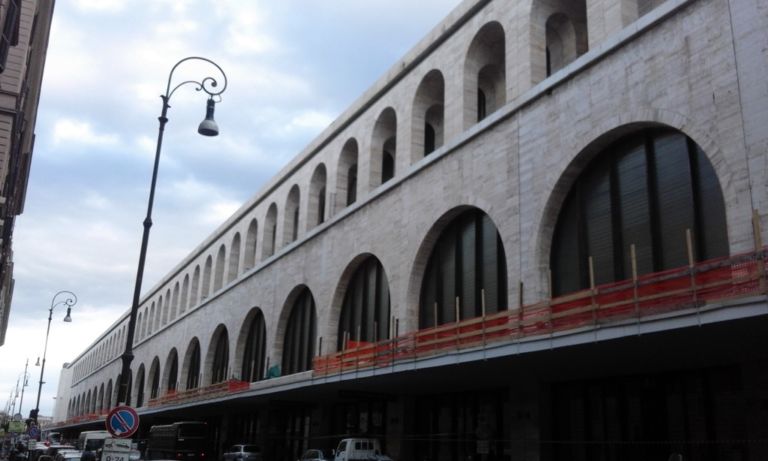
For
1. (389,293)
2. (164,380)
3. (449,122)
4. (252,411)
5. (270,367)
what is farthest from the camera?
(164,380)

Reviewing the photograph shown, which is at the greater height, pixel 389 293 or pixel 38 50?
pixel 38 50

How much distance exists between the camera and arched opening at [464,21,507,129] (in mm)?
26078

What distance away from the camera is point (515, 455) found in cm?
2047

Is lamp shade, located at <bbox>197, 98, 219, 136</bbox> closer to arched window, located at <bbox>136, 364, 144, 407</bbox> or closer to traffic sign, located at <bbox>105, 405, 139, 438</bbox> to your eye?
traffic sign, located at <bbox>105, 405, 139, 438</bbox>

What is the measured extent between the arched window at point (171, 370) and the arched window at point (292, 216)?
25075 millimetres

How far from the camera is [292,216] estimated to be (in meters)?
43.5

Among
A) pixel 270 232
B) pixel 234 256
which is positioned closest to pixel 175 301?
pixel 234 256

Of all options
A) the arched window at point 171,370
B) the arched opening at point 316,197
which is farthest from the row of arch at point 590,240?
the arched window at point 171,370

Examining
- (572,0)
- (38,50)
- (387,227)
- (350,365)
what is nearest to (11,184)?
(38,50)

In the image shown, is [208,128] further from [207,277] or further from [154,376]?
[154,376]

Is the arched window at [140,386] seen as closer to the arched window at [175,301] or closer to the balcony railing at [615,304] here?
the arched window at [175,301]

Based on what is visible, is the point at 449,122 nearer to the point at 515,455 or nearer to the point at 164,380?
the point at 515,455

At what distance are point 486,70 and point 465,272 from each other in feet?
29.2

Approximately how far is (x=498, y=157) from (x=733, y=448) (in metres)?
11.2
